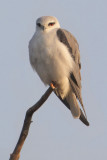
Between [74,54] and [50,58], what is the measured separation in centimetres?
61

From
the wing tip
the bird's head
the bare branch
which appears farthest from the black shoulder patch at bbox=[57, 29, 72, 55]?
the bare branch

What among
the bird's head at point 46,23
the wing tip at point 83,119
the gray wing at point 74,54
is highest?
the bird's head at point 46,23

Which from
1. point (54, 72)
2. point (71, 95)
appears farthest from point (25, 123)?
point (71, 95)

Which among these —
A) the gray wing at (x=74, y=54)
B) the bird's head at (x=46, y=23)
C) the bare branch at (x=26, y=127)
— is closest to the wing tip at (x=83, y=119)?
the gray wing at (x=74, y=54)

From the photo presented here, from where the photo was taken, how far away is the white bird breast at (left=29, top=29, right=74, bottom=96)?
5.60 m

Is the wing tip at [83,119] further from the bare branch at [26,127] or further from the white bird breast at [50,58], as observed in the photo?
the bare branch at [26,127]

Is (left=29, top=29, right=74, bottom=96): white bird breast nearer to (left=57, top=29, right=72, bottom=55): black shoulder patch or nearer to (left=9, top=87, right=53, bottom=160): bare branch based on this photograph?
(left=57, top=29, right=72, bottom=55): black shoulder patch

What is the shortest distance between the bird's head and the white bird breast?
164 mm

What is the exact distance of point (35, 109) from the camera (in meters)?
4.61

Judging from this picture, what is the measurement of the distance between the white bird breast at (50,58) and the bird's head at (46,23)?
16cm

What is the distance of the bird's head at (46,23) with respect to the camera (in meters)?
6.13

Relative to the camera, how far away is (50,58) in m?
5.60

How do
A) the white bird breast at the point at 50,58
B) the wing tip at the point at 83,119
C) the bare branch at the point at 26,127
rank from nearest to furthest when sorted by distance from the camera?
the bare branch at the point at 26,127 < the white bird breast at the point at 50,58 < the wing tip at the point at 83,119

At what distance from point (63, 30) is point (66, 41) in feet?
0.89
